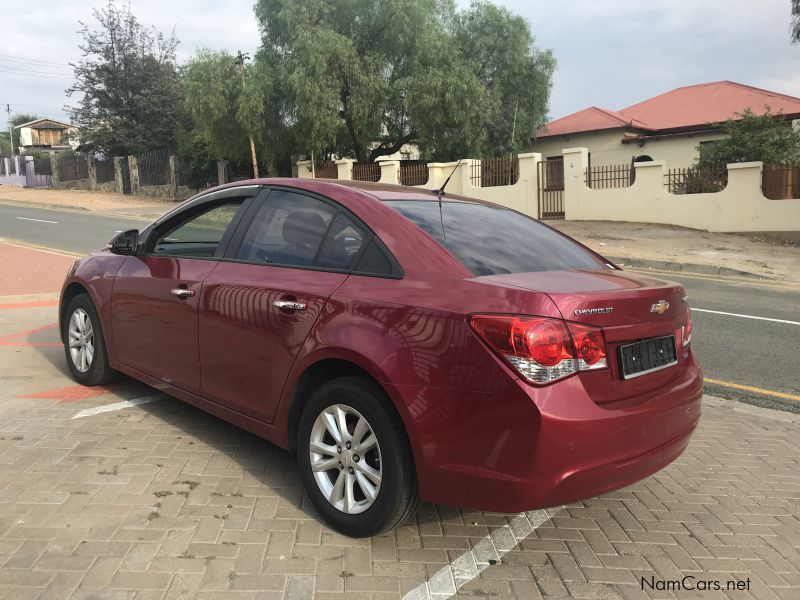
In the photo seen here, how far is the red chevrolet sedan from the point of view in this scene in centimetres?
244

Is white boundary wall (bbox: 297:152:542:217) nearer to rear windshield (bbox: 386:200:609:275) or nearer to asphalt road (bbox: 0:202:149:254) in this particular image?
asphalt road (bbox: 0:202:149:254)

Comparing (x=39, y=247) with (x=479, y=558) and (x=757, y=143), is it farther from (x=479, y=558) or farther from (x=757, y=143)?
(x=757, y=143)

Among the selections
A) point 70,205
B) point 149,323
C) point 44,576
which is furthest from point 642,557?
point 70,205

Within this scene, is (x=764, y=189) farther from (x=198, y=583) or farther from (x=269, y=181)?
(x=198, y=583)

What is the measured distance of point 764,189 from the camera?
708 inches

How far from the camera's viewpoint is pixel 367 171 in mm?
28750

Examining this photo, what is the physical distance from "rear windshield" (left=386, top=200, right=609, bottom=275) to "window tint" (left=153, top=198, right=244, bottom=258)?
3.85 ft

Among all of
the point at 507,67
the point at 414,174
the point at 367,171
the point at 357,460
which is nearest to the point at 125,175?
the point at 367,171

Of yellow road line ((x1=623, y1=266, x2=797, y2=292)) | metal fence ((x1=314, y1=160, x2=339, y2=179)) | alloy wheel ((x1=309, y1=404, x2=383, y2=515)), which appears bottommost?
yellow road line ((x1=623, y1=266, x2=797, y2=292))

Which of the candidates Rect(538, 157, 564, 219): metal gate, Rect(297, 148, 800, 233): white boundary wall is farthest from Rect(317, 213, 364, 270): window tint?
Rect(538, 157, 564, 219): metal gate

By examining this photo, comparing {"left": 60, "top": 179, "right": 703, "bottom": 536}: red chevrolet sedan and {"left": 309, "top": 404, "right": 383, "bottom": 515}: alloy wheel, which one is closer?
{"left": 60, "top": 179, "right": 703, "bottom": 536}: red chevrolet sedan

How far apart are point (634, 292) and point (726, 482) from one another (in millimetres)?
1632

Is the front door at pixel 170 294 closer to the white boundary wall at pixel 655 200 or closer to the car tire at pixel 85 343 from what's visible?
the car tire at pixel 85 343

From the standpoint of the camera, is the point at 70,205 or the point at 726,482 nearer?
the point at 726,482
